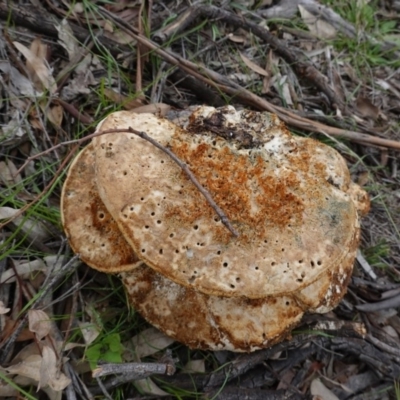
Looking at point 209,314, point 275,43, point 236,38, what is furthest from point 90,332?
point 275,43

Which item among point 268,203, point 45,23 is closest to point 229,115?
point 268,203

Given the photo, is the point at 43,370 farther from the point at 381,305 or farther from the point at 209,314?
the point at 381,305

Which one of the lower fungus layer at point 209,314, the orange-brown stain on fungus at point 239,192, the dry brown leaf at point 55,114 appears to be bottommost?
the lower fungus layer at point 209,314

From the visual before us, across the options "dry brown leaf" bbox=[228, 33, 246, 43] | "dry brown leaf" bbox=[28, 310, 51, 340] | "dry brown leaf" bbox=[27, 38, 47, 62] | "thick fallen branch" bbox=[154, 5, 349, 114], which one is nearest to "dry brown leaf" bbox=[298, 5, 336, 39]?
"thick fallen branch" bbox=[154, 5, 349, 114]

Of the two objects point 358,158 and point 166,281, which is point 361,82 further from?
point 166,281

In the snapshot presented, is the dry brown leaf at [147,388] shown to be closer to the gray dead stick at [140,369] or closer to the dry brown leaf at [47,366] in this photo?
the gray dead stick at [140,369]

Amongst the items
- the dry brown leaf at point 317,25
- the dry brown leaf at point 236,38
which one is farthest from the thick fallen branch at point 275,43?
the dry brown leaf at point 317,25

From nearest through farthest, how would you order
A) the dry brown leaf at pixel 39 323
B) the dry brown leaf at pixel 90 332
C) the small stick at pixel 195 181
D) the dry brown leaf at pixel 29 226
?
1. the small stick at pixel 195 181
2. the dry brown leaf at pixel 39 323
3. the dry brown leaf at pixel 90 332
4. the dry brown leaf at pixel 29 226
